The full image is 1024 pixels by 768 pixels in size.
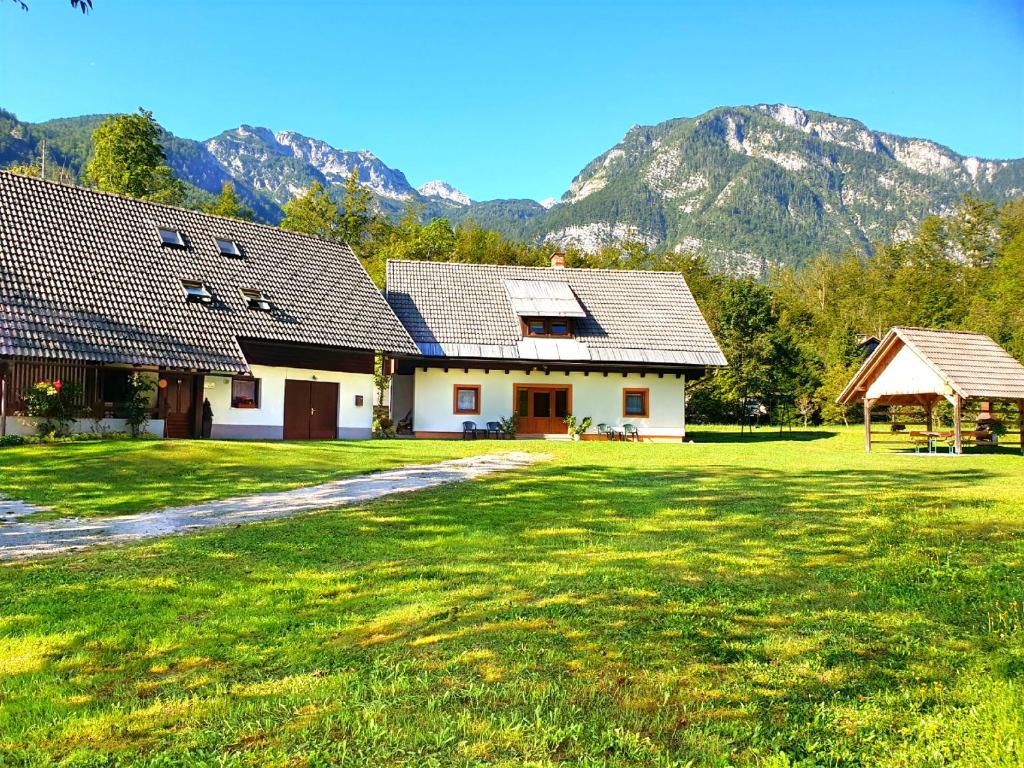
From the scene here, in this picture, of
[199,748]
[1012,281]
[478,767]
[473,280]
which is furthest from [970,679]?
[1012,281]

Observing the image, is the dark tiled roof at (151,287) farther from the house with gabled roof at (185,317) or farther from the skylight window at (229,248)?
the skylight window at (229,248)

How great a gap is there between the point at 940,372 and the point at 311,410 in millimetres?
18504

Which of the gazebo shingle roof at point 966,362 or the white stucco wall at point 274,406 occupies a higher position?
the gazebo shingle roof at point 966,362

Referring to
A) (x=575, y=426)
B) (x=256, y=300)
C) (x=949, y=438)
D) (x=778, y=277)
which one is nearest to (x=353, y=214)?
(x=256, y=300)

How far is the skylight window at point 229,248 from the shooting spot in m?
22.9

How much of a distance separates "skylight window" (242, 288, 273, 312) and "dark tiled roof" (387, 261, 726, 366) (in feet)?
18.1

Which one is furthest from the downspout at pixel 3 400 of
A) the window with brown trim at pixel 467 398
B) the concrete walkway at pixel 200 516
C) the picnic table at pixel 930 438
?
the picnic table at pixel 930 438

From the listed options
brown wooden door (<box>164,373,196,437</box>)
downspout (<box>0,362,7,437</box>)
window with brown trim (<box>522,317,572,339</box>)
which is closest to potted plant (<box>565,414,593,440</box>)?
window with brown trim (<box>522,317,572,339</box>)

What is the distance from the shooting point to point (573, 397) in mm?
26797

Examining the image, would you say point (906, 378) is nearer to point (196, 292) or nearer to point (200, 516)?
point (200, 516)

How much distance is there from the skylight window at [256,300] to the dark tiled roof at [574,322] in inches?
217

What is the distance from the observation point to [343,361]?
22.9 metres

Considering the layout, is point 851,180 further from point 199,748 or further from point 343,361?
point 199,748

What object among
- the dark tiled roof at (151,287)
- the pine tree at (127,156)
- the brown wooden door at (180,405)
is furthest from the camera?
the pine tree at (127,156)
